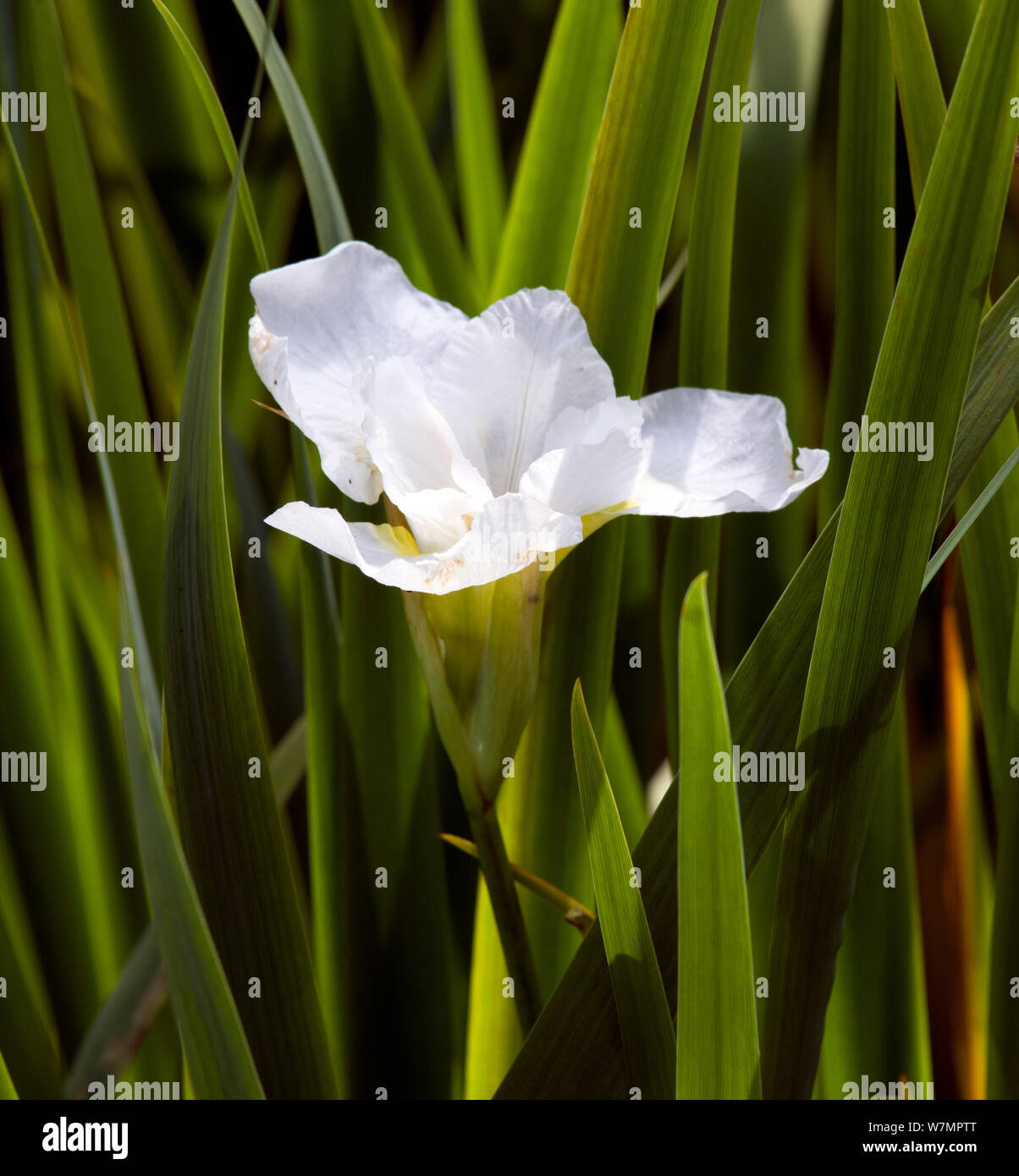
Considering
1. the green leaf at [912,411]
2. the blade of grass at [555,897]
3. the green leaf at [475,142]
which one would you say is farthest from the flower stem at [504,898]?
the green leaf at [475,142]

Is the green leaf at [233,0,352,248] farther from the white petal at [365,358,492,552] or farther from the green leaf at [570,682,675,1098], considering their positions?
the green leaf at [570,682,675,1098]

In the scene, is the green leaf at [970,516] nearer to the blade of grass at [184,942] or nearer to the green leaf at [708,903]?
the green leaf at [708,903]

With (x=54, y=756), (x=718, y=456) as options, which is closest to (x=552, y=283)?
(x=718, y=456)

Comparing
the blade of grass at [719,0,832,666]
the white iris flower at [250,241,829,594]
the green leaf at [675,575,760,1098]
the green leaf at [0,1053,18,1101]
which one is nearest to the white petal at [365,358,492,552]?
the white iris flower at [250,241,829,594]
